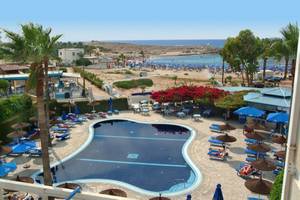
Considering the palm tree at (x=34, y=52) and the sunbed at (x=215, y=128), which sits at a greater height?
the palm tree at (x=34, y=52)

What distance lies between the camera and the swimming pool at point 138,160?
17.2 meters

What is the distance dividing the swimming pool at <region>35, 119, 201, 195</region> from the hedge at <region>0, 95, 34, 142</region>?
5970 millimetres

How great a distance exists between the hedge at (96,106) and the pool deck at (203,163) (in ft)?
12.0

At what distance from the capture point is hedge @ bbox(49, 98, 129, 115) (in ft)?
99.4

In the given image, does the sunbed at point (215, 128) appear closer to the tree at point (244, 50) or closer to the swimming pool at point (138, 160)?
the swimming pool at point (138, 160)

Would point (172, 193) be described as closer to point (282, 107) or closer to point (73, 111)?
point (282, 107)

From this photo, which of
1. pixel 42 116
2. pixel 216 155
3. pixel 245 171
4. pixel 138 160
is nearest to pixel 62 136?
pixel 138 160

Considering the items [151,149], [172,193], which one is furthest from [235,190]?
[151,149]

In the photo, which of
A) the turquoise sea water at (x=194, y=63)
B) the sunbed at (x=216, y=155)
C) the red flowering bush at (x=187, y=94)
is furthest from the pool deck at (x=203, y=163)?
the turquoise sea water at (x=194, y=63)

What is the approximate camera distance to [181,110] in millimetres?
31562

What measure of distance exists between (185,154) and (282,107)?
9.77 meters

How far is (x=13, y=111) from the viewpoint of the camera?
2388 centimetres

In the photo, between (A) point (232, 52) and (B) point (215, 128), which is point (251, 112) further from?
(A) point (232, 52)

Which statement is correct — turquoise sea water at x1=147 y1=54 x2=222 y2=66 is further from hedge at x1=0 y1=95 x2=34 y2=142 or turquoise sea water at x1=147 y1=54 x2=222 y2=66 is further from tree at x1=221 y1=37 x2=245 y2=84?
hedge at x1=0 y1=95 x2=34 y2=142
